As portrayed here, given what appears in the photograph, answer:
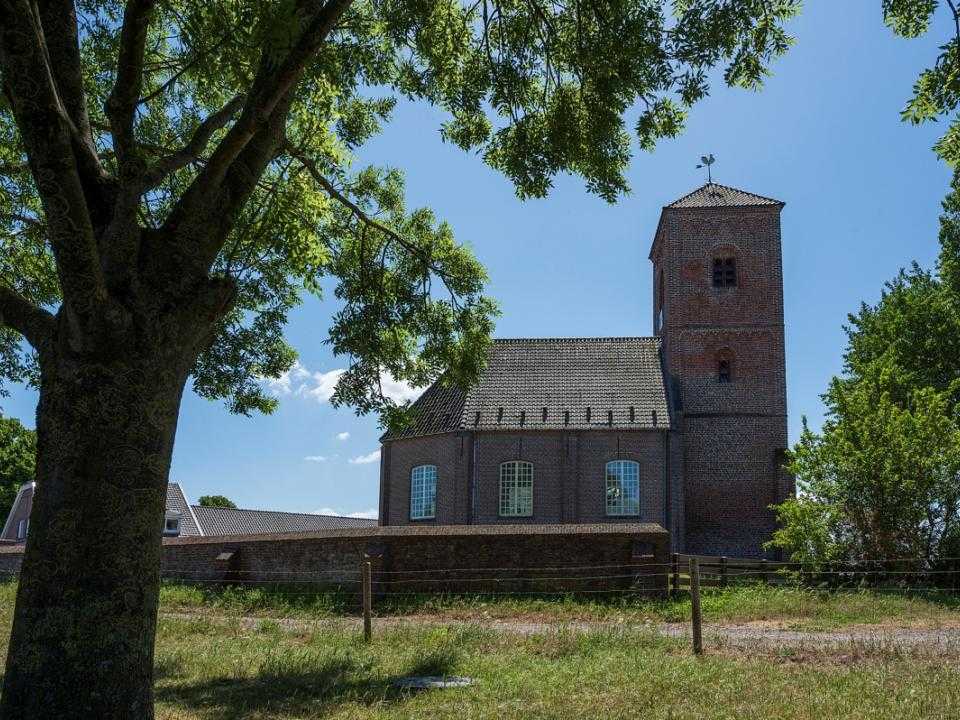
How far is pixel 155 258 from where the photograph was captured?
6422 mm

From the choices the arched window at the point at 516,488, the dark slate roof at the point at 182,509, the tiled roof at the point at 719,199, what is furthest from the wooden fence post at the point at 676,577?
the dark slate roof at the point at 182,509

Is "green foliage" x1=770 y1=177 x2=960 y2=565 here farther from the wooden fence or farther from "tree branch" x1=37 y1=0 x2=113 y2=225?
"tree branch" x1=37 y1=0 x2=113 y2=225

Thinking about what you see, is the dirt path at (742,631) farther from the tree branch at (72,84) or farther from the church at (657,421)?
the church at (657,421)

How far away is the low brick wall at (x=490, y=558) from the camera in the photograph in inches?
651

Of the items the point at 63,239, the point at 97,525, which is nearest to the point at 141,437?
the point at 97,525

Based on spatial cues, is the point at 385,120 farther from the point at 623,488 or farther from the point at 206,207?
the point at 623,488

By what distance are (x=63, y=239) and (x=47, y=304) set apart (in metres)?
8.56

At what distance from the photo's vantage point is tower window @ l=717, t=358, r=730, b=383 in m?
32.3

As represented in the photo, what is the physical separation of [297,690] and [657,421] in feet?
77.5

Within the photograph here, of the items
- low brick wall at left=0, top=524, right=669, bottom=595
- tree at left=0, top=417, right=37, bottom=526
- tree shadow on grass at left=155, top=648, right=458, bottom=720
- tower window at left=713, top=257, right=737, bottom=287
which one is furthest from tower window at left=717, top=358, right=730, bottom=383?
tree at left=0, top=417, right=37, bottom=526

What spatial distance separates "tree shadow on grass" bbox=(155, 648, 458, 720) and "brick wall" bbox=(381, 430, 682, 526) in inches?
802

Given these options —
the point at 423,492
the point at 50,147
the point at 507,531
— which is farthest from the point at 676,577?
the point at 423,492

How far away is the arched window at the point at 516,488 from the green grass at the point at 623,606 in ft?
43.4

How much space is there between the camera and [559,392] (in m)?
32.8
